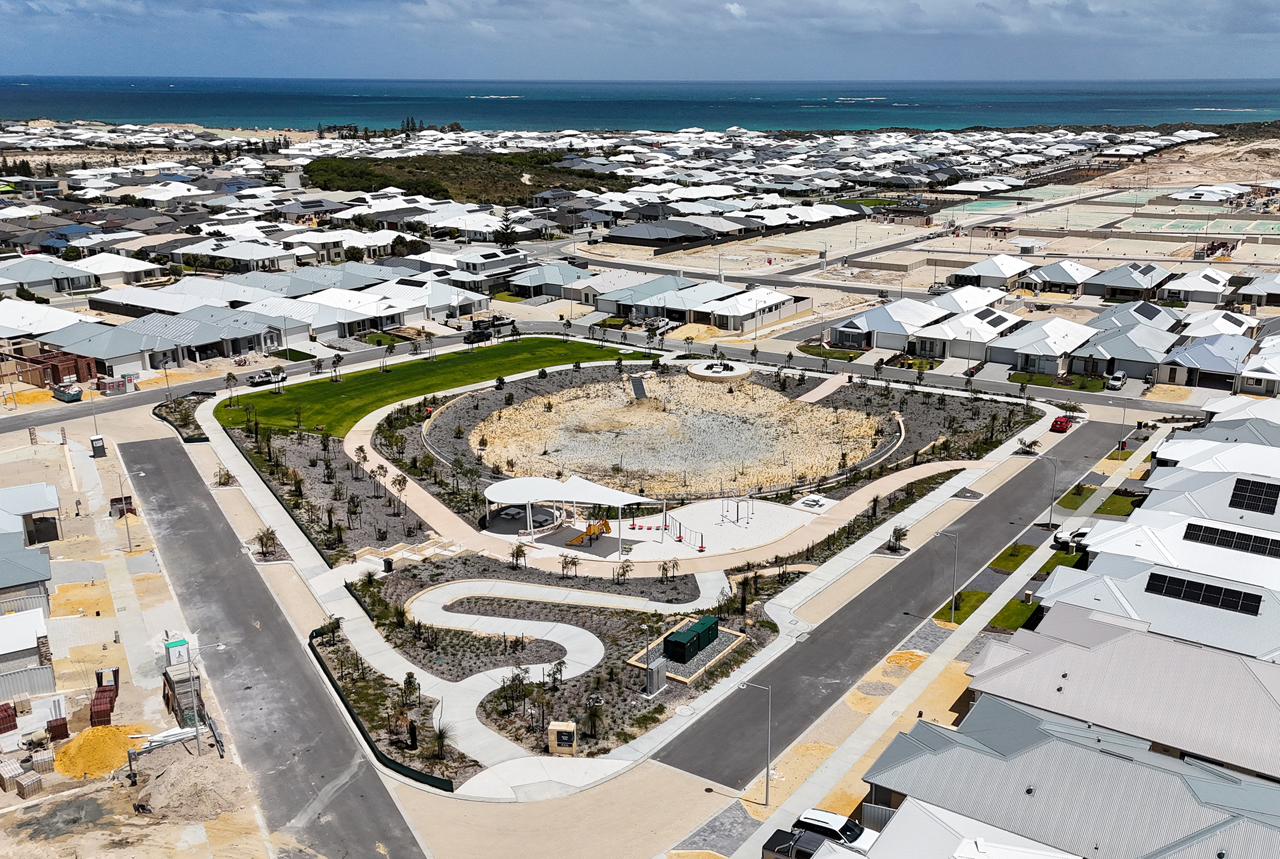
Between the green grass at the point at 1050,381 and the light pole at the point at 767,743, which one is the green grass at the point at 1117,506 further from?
the light pole at the point at 767,743

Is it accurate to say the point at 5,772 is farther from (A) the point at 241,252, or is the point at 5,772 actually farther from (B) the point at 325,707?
(A) the point at 241,252

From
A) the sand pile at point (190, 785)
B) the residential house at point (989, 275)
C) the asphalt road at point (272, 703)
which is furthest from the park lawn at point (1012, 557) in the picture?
the residential house at point (989, 275)

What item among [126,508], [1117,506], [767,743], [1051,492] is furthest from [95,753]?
[1117,506]

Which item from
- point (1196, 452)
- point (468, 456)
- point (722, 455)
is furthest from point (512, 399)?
point (1196, 452)

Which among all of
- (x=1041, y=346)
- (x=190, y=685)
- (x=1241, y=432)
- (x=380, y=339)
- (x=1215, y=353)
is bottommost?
(x=190, y=685)

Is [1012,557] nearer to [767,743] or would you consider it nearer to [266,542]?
[767,743]

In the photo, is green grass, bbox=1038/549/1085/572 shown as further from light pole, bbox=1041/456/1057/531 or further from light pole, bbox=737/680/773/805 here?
light pole, bbox=737/680/773/805
